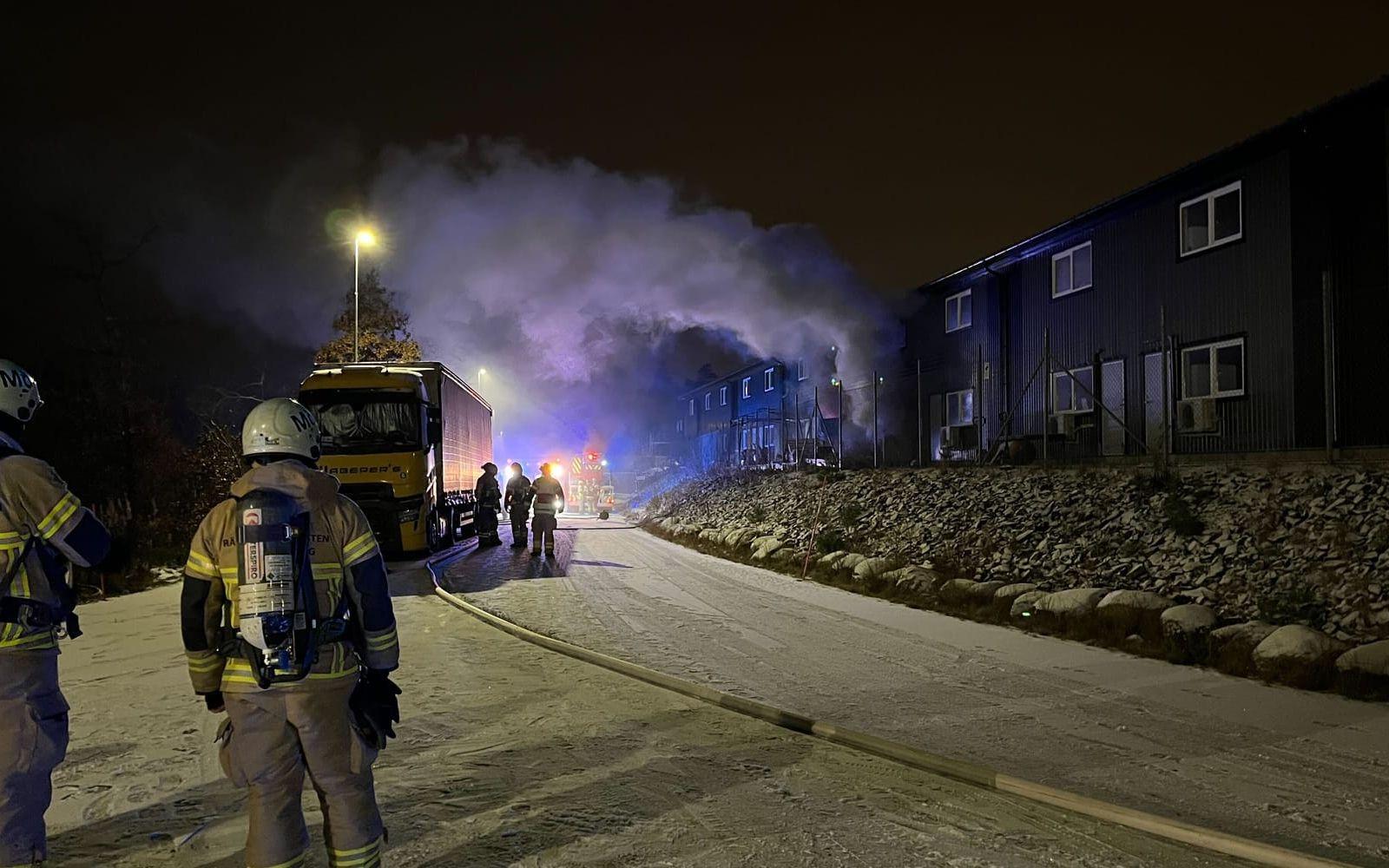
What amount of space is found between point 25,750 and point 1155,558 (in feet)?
35.0

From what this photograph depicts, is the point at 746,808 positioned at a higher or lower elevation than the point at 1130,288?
lower

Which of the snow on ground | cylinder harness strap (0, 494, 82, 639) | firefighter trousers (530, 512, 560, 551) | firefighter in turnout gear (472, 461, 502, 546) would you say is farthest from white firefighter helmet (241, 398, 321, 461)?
firefighter in turnout gear (472, 461, 502, 546)

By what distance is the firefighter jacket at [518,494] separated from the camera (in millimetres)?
19656

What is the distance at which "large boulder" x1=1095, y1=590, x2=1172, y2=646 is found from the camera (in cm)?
848

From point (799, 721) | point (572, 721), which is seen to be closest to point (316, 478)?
point (572, 721)

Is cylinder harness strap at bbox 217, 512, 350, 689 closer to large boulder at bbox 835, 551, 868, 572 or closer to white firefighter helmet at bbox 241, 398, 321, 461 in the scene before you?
white firefighter helmet at bbox 241, 398, 321, 461

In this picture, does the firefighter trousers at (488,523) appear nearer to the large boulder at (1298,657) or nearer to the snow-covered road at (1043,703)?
the snow-covered road at (1043,703)

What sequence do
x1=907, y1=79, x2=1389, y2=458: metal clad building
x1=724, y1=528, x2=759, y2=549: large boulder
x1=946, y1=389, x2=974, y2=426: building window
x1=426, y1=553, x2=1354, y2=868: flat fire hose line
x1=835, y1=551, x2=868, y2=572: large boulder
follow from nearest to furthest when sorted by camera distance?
1. x1=426, y1=553, x2=1354, y2=868: flat fire hose line
2. x1=835, y1=551, x2=868, y2=572: large boulder
3. x1=907, y1=79, x2=1389, y2=458: metal clad building
4. x1=724, y1=528, x2=759, y2=549: large boulder
5. x1=946, y1=389, x2=974, y2=426: building window

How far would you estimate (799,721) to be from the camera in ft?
18.9

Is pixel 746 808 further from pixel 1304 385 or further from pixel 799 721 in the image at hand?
pixel 1304 385

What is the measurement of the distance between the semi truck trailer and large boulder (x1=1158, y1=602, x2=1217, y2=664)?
45.4ft

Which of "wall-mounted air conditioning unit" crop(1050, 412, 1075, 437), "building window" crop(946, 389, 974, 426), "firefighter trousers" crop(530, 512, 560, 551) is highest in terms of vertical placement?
"building window" crop(946, 389, 974, 426)

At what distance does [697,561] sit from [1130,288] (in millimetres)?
11396

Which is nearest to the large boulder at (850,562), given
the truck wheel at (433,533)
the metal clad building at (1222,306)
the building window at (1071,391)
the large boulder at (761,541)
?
the large boulder at (761,541)
